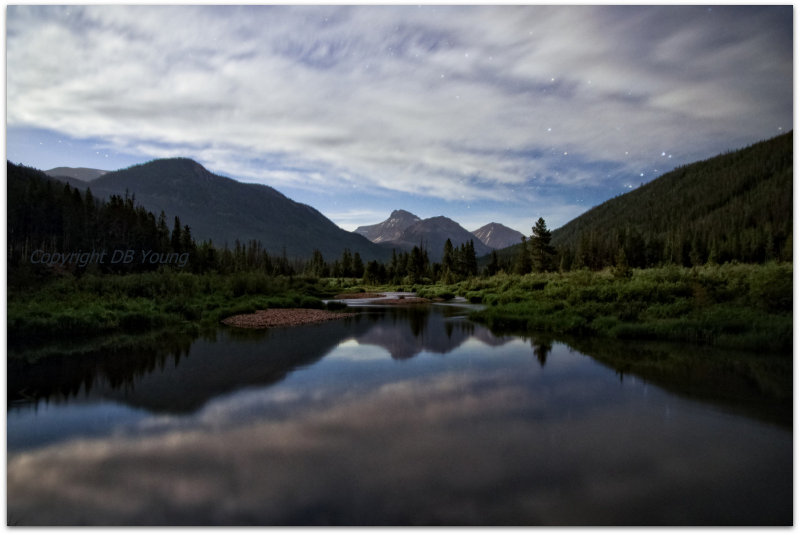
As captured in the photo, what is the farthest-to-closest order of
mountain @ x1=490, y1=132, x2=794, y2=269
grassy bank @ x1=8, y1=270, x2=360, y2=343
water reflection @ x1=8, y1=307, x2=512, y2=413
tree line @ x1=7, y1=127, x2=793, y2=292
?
mountain @ x1=490, y1=132, x2=794, y2=269
tree line @ x1=7, y1=127, x2=793, y2=292
grassy bank @ x1=8, y1=270, x2=360, y2=343
water reflection @ x1=8, y1=307, x2=512, y2=413

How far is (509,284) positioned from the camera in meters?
42.8

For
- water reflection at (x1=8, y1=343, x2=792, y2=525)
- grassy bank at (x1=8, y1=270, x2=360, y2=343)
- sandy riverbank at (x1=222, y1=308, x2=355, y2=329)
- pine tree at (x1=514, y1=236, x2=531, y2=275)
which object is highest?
pine tree at (x1=514, y1=236, x2=531, y2=275)

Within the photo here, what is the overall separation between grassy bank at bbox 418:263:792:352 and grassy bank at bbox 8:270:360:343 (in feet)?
50.0

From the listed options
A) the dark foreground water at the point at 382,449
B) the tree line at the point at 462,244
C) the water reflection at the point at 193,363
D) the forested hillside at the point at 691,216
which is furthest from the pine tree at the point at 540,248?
the dark foreground water at the point at 382,449

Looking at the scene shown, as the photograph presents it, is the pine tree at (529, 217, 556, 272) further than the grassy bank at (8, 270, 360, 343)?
Yes

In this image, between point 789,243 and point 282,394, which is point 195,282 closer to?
point 282,394

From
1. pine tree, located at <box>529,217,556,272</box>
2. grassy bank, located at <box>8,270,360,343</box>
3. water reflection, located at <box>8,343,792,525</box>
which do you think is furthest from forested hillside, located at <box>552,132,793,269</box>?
grassy bank, located at <box>8,270,360,343</box>

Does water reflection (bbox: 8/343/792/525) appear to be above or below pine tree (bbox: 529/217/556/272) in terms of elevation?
below

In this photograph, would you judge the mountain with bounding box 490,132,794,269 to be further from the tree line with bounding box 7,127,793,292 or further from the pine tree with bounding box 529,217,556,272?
the pine tree with bounding box 529,217,556,272

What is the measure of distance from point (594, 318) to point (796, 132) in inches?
475

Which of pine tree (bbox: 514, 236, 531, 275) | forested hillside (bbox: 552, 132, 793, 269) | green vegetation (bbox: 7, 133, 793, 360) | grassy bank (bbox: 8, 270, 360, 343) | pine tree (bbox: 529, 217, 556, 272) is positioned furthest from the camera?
pine tree (bbox: 514, 236, 531, 275)

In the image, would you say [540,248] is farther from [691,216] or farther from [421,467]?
[691,216]

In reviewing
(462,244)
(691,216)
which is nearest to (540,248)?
(462,244)

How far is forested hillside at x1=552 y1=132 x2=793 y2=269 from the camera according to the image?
59.1 m
